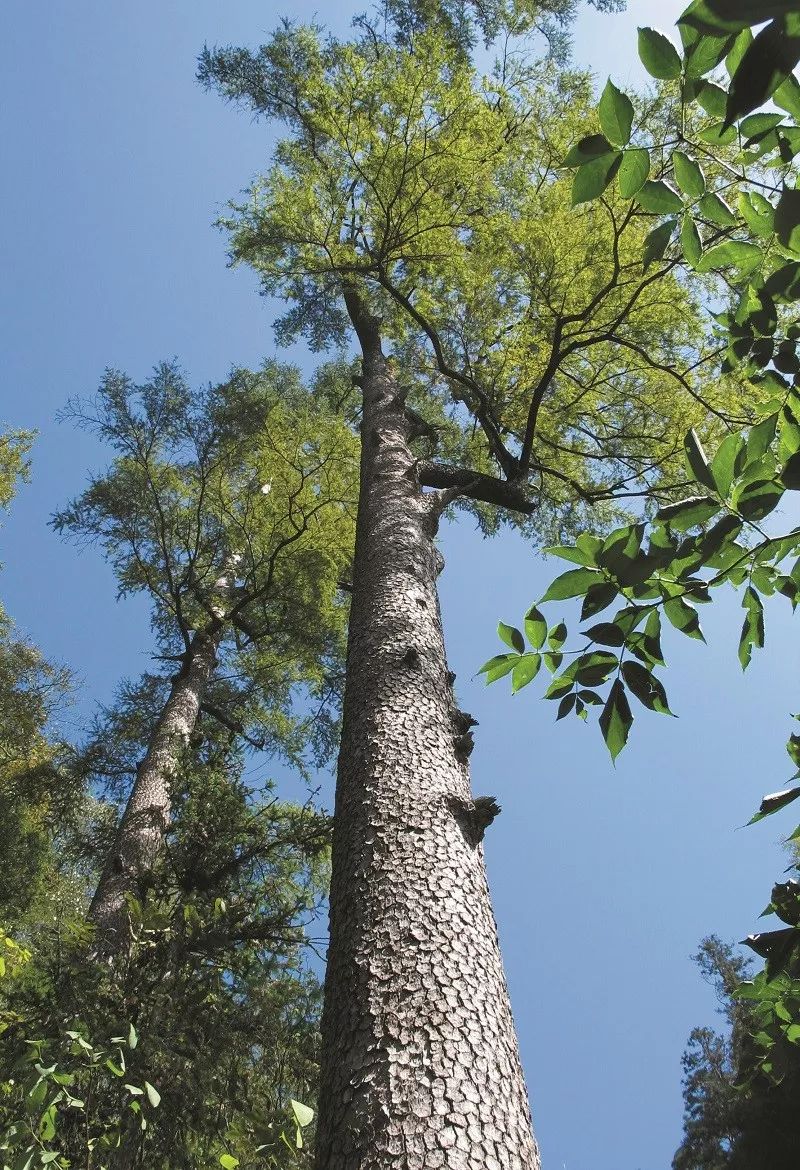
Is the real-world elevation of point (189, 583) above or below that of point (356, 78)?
below

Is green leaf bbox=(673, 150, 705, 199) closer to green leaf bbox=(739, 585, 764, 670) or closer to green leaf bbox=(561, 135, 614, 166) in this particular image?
green leaf bbox=(561, 135, 614, 166)

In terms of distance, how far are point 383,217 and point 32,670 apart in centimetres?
829

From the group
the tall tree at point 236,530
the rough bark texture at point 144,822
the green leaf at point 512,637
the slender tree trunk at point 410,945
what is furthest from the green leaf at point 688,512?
the tall tree at point 236,530

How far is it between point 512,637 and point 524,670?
7cm

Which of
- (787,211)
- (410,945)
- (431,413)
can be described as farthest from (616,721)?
(431,413)

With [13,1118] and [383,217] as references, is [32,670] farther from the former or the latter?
[13,1118]

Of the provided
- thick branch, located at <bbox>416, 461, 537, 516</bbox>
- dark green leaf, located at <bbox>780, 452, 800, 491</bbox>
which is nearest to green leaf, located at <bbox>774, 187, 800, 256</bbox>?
dark green leaf, located at <bbox>780, 452, 800, 491</bbox>

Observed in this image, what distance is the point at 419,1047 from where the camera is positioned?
1636mm

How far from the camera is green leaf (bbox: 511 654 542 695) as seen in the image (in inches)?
53.7

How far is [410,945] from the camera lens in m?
1.88

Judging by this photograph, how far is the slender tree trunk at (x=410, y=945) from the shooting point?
151cm

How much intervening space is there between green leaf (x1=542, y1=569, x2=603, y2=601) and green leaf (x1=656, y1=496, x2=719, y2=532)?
135 mm

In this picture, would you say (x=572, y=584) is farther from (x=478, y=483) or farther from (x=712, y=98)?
(x=478, y=483)

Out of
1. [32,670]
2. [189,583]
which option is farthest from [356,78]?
[32,670]
